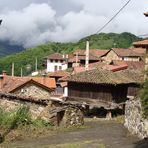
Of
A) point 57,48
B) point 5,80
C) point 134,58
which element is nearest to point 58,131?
point 5,80

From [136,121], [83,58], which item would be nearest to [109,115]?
[136,121]

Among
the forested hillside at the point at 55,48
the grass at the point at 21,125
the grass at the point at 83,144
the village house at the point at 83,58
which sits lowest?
the grass at the point at 83,144

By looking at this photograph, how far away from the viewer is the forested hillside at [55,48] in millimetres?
128875

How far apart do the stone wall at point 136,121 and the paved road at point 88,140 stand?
1.16 ft

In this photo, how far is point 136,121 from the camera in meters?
19.0

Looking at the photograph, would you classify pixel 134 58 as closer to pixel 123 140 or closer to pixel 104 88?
pixel 104 88

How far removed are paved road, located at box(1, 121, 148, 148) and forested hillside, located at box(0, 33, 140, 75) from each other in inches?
4009

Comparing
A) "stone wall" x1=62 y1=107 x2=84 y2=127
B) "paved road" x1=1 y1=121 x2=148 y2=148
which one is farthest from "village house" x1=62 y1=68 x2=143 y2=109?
"paved road" x1=1 y1=121 x2=148 y2=148

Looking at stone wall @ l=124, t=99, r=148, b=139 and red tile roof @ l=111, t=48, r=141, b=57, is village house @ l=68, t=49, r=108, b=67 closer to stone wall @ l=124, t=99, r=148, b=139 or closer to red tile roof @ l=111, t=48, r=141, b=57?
red tile roof @ l=111, t=48, r=141, b=57

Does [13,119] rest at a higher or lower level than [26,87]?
lower

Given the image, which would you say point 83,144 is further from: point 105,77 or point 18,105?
point 105,77

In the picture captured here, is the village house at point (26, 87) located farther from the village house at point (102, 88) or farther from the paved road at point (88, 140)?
the paved road at point (88, 140)

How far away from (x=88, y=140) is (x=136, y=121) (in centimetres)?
280

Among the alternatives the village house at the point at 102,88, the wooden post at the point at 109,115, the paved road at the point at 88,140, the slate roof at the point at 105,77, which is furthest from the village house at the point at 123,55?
the paved road at the point at 88,140
